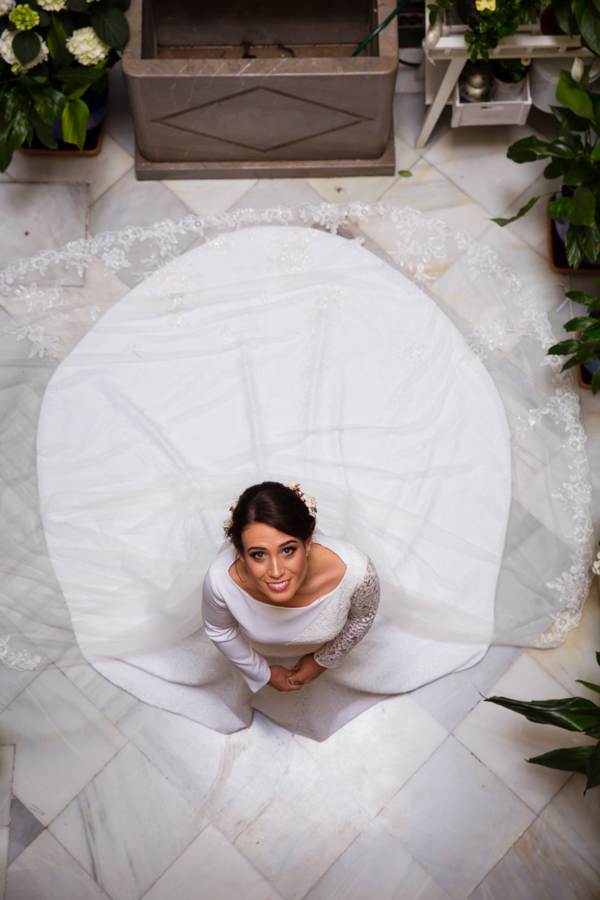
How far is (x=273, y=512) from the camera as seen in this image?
166 cm

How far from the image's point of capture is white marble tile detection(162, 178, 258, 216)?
2.99 meters

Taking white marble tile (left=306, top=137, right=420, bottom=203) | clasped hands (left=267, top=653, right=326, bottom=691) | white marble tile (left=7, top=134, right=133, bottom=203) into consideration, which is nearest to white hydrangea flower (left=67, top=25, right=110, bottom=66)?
white marble tile (left=7, top=134, right=133, bottom=203)

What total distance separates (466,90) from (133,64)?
1.17 metres

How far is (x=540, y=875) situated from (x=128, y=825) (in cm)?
128

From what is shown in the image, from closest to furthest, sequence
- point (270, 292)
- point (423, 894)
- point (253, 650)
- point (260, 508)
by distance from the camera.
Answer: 1. point (260, 508)
2. point (253, 650)
3. point (423, 894)
4. point (270, 292)

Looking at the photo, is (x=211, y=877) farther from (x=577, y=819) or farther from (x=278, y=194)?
(x=278, y=194)

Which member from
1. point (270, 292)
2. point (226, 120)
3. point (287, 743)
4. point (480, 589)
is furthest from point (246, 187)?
point (287, 743)

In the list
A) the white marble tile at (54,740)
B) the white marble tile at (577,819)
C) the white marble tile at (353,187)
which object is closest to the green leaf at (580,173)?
the white marble tile at (353,187)

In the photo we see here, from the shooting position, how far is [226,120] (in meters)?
2.73

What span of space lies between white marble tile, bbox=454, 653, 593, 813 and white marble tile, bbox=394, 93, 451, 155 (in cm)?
200

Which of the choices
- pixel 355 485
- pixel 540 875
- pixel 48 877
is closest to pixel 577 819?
pixel 540 875

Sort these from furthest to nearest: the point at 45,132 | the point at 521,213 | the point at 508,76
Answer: the point at 508,76, the point at 45,132, the point at 521,213

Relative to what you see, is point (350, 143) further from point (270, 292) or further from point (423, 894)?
point (423, 894)

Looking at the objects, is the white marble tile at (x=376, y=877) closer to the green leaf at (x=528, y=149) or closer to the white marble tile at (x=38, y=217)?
the green leaf at (x=528, y=149)
